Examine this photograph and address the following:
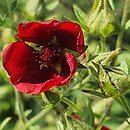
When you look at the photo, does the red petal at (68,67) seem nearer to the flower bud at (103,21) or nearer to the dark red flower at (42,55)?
the dark red flower at (42,55)

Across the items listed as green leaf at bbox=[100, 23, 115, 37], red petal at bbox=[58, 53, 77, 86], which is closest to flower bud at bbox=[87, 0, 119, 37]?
green leaf at bbox=[100, 23, 115, 37]

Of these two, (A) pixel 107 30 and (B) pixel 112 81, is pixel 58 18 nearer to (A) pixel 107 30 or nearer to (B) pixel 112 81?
(A) pixel 107 30

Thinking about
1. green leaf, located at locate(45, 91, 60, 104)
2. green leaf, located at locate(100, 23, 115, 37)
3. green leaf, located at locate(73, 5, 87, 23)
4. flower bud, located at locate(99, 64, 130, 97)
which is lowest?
green leaf, located at locate(45, 91, 60, 104)

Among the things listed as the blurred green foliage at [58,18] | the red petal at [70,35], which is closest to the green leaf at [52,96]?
the blurred green foliage at [58,18]

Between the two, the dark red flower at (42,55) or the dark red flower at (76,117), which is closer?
the dark red flower at (42,55)

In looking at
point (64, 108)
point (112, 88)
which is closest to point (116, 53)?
point (112, 88)

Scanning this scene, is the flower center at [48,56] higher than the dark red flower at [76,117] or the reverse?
higher

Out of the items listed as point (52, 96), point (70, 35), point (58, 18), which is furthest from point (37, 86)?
point (58, 18)

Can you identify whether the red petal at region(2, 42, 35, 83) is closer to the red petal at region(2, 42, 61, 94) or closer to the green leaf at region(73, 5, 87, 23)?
the red petal at region(2, 42, 61, 94)
